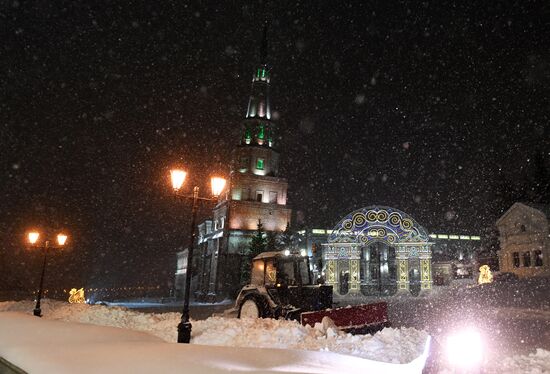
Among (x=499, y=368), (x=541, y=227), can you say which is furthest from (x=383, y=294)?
(x=499, y=368)

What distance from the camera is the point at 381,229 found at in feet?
114

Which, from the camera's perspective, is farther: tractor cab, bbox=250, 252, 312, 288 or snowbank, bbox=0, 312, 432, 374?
tractor cab, bbox=250, 252, 312, 288

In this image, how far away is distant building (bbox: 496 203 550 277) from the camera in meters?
35.8

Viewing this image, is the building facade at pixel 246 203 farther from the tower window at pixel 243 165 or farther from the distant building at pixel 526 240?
the distant building at pixel 526 240

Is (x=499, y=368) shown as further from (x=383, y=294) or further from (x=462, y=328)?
(x=383, y=294)

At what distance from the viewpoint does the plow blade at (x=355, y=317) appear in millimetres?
10203

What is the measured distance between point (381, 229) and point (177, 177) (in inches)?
1101

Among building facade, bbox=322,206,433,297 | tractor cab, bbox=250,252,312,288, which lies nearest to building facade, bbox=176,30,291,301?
building facade, bbox=322,206,433,297

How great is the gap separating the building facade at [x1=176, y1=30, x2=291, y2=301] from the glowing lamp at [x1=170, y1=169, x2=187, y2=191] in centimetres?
3711

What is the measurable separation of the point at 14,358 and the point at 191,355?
10.3 feet

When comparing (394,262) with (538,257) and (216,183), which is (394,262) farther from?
(216,183)

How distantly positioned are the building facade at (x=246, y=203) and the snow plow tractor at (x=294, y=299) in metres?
33.0

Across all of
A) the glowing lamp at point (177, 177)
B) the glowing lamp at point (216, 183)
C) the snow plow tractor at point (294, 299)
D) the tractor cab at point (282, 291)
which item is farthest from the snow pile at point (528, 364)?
the glowing lamp at point (177, 177)

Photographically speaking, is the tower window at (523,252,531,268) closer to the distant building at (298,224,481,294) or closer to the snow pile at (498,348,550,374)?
the distant building at (298,224,481,294)
